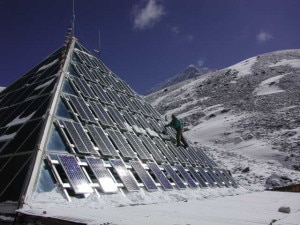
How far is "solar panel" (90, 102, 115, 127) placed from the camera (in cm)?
1268

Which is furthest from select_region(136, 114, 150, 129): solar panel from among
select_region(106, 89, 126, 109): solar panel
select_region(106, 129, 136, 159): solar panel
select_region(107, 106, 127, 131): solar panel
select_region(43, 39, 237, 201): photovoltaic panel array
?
select_region(106, 129, 136, 159): solar panel

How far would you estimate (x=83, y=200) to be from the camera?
8016 millimetres

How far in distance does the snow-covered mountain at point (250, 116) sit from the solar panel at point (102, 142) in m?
17.4

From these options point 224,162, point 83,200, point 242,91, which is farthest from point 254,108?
point 83,200

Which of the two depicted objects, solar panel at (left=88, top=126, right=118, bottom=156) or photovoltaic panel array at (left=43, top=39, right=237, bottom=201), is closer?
photovoltaic panel array at (left=43, top=39, right=237, bottom=201)

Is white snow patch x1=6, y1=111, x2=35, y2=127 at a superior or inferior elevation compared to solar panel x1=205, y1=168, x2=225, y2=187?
superior

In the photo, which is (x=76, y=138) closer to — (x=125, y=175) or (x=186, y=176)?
(x=125, y=175)

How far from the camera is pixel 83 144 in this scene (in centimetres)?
1011

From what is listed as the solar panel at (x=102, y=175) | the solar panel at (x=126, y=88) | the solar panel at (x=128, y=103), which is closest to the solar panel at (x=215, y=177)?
the solar panel at (x=128, y=103)

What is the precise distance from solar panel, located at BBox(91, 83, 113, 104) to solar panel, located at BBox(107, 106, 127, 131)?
532mm

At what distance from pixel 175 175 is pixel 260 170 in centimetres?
2031

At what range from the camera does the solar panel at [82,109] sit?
38.4ft

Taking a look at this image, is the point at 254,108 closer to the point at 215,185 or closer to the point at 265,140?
the point at 265,140

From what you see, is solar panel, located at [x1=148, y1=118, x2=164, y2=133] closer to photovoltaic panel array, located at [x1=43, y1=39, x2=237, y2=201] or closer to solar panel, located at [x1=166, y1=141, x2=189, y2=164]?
photovoltaic panel array, located at [x1=43, y1=39, x2=237, y2=201]
